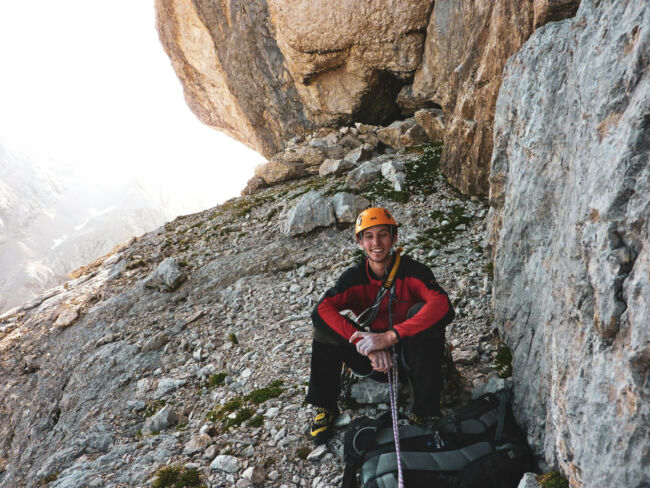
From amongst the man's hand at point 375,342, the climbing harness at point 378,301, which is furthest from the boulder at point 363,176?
the man's hand at point 375,342

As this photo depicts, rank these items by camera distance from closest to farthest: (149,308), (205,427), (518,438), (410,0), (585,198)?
1. (585,198)
2. (518,438)
3. (205,427)
4. (149,308)
5. (410,0)

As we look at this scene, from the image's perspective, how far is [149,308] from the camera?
11.5 meters

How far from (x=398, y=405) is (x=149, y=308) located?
377 inches

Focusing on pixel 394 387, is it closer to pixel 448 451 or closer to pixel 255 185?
pixel 448 451

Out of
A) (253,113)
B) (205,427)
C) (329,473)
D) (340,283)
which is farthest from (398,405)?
(253,113)

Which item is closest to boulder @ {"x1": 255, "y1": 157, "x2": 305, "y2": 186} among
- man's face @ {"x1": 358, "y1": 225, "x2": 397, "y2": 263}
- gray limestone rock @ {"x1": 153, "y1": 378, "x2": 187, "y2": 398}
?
gray limestone rock @ {"x1": 153, "y1": 378, "x2": 187, "y2": 398}

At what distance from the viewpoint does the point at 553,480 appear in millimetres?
2949

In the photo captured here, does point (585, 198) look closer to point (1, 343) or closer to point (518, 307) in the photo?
point (518, 307)

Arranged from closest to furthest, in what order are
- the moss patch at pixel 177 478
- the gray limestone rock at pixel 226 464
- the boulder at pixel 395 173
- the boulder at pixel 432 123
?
the moss patch at pixel 177 478 < the gray limestone rock at pixel 226 464 < the boulder at pixel 395 173 < the boulder at pixel 432 123

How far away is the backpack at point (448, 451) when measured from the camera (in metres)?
3.37

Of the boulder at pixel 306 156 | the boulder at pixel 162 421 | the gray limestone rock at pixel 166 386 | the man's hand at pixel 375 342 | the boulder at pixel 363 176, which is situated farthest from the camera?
the boulder at pixel 306 156

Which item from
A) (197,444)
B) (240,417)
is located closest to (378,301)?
(240,417)

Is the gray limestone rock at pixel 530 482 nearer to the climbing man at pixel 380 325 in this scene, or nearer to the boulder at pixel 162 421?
the climbing man at pixel 380 325

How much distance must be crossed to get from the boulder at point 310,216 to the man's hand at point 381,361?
8.21 meters
